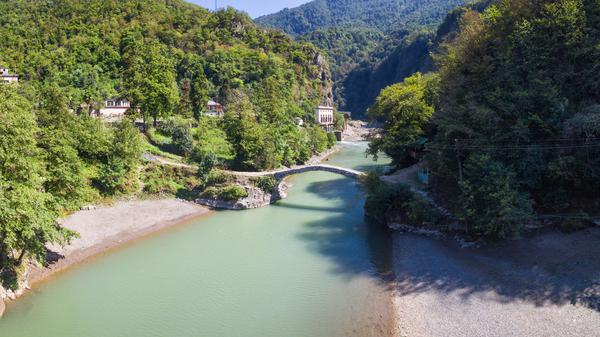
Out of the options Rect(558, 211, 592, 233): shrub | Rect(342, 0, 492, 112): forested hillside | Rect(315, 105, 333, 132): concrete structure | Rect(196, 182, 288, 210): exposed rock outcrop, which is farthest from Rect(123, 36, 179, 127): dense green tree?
Rect(342, 0, 492, 112): forested hillside

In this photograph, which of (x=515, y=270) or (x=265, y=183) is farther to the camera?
(x=265, y=183)

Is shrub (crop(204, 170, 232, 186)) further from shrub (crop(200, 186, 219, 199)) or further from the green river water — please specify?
the green river water

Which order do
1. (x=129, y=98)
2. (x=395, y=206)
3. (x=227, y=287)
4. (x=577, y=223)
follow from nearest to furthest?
(x=227, y=287) → (x=577, y=223) → (x=395, y=206) → (x=129, y=98)

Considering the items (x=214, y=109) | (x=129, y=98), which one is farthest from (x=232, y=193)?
(x=214, y=109)

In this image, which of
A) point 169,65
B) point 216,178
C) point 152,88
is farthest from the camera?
point 169,65

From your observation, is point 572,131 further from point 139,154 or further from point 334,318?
point 139,154

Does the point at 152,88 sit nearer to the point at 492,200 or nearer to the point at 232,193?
the point at 232,193

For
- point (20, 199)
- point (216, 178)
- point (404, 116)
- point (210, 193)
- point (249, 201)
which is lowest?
point (249, 201)

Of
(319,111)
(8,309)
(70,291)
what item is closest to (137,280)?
(70,291)
